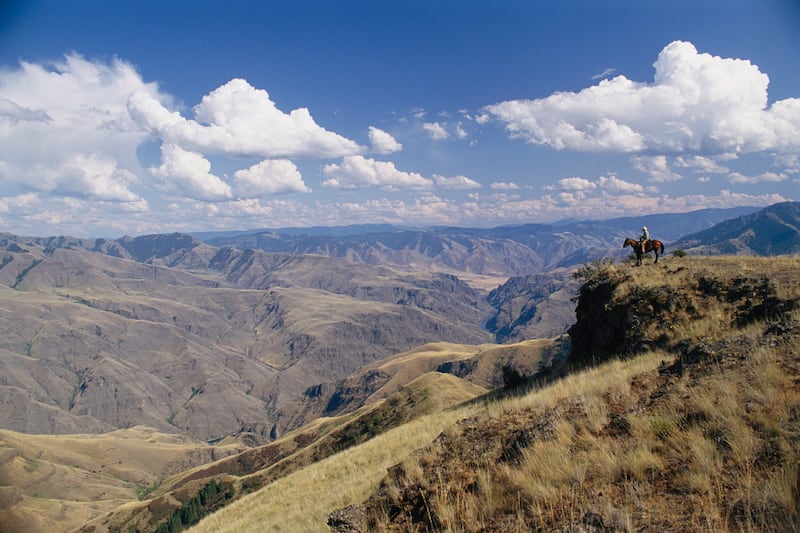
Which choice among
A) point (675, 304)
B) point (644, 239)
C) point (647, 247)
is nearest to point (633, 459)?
point (675, 304)

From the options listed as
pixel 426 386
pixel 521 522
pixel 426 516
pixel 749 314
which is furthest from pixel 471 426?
pixel 426 386

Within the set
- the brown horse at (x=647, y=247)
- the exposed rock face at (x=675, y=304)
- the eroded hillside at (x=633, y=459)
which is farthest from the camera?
the brown horse at (x=647, y=247)

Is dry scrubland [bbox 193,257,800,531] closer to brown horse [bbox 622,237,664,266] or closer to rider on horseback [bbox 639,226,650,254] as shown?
brown horse [bbox 622,237,664,266]

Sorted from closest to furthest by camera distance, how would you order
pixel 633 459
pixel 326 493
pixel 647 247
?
pixel 633 459 < pixel 326 493 < pixel 647 247

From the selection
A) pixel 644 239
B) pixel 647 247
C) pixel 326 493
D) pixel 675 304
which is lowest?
pixel 326 493

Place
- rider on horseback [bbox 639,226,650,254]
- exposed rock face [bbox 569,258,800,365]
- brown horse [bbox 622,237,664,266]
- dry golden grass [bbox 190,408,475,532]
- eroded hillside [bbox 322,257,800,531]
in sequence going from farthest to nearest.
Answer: rider on horseback [bbox 639,226,650,254] → brown horse [bbox 622,237,664,266] → exposed rock face [bbox 569,258,800,365] → dry golden grass [bbox 190,408,475,532] → eroded hillside [bbox 322,257,800,531]

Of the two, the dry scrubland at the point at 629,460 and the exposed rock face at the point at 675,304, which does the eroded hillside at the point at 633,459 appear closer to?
the dry scrubland at the point at 629,460

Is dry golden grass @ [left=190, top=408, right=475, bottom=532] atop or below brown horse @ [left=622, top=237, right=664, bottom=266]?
below

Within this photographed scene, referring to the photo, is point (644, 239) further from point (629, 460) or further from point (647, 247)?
point (629, 460)

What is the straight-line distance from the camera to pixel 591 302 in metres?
27.6

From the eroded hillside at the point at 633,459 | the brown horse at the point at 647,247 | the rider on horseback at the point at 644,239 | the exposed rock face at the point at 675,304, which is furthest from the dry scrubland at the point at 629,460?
the rider on horseback at the point at 644,239

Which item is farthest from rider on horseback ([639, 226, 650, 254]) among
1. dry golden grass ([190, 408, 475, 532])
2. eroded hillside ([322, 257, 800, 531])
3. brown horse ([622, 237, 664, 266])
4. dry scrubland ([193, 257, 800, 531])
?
dry golden grass ([190, 408, 475, 532])

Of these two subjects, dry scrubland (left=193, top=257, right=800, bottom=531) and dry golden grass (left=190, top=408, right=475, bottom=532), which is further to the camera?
dry golden grass (left=190, top=408, right=475, bottom=532)

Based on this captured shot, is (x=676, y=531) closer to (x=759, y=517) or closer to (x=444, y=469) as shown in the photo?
(x=759, y=517)
